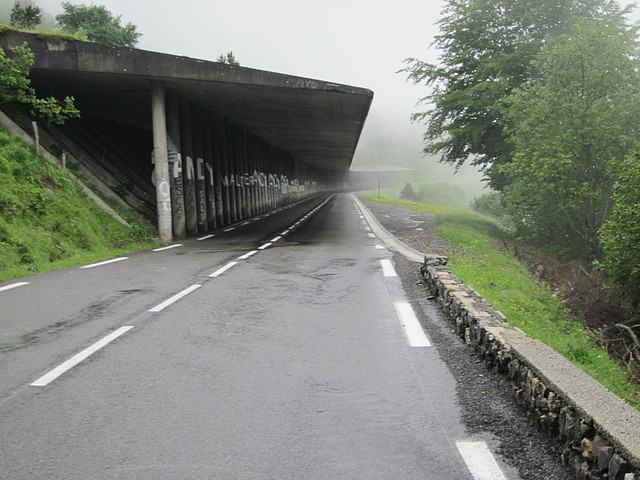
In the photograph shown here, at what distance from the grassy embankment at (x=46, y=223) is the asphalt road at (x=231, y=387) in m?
3.38

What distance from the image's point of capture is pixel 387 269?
36.9ft

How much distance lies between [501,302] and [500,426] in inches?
223

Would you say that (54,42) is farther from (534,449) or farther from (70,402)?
(534,449)

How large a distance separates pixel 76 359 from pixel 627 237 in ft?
37.2

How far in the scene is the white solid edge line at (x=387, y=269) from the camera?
10.6 meters

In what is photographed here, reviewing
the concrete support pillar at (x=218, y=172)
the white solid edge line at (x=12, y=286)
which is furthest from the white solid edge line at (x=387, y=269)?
the concrete support pillar at (x=218, y=172)

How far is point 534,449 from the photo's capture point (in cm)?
348

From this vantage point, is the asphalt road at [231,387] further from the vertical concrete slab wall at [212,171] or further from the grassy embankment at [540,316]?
the vertical concrete slab wall at [212,171]

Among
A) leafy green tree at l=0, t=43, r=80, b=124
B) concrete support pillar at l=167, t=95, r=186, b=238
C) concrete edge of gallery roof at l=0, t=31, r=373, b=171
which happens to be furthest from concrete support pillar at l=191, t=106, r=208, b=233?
leafy green tree at l=0, t=43, r=80, b=124

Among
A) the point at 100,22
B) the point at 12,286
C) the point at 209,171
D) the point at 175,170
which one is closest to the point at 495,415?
Answer: the point at 12,286

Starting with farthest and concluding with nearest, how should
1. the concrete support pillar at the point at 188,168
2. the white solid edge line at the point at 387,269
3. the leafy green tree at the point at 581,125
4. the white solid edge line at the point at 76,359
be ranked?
1. the concrete support pillar at the point at 188,168
2. the leafy green tree at the point at 581,125
3. the white solid edge line at the point at 387,269
4. the white solid edge line at the point at 76,359

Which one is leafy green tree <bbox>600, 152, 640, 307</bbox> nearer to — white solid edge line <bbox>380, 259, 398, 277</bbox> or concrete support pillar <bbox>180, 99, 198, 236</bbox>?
white solid edge line <bbox>380, 259, 398, 277</bbox>

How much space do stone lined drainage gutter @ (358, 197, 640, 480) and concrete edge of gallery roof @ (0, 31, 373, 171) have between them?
47.7 ft

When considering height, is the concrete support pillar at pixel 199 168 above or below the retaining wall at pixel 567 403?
above
